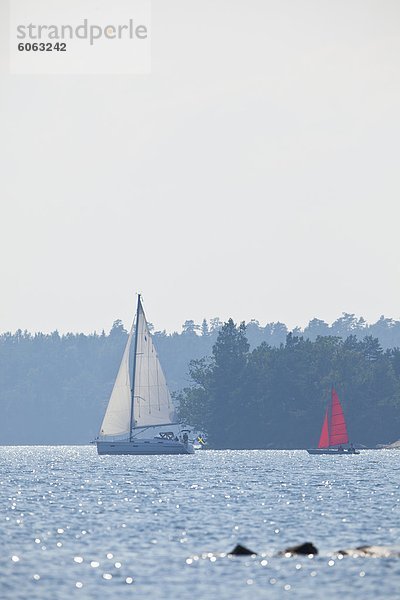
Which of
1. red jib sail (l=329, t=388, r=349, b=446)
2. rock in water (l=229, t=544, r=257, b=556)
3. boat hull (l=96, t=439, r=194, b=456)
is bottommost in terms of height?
rock in water (l=229, t=544, r=257, b=556)

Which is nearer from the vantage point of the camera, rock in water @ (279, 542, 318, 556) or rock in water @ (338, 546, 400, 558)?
rock in water @ (338, 546, 400, 558)

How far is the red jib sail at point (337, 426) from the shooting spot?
18300 centimetres

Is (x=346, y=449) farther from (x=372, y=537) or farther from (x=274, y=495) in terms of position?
(x=372, y=537)

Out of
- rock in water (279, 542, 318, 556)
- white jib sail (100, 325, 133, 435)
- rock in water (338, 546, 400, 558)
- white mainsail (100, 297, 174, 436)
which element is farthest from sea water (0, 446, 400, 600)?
white mainsail (100, 297, 174, 436)

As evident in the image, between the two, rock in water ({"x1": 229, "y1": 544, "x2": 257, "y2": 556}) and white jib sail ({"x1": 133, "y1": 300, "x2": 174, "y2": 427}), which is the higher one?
white jib sail ({"x1": 133, "y1": 300, "x2": 174, "y2": 427})

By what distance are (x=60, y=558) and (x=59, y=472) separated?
3248 inches

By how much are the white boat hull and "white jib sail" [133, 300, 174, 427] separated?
786 cm

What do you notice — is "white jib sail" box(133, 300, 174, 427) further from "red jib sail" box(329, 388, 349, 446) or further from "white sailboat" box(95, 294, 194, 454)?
"red jib sail" box(329, 388, 349, 446)

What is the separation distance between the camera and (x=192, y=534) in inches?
2763

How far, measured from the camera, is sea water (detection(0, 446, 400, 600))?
5331 centimetres

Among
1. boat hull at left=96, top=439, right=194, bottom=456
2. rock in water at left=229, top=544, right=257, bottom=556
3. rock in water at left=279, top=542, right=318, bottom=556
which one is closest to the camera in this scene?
rock in water at left=229, top=544, right=257, bottom=556

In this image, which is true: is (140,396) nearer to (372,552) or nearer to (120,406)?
(120,406)

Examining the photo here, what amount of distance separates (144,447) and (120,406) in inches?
388

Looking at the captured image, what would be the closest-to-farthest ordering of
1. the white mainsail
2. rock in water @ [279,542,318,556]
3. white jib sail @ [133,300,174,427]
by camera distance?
1. rock in water @ [279,542,318,556]
2. the white mainsail
3. white jib sail @ [133,300,174,427]
